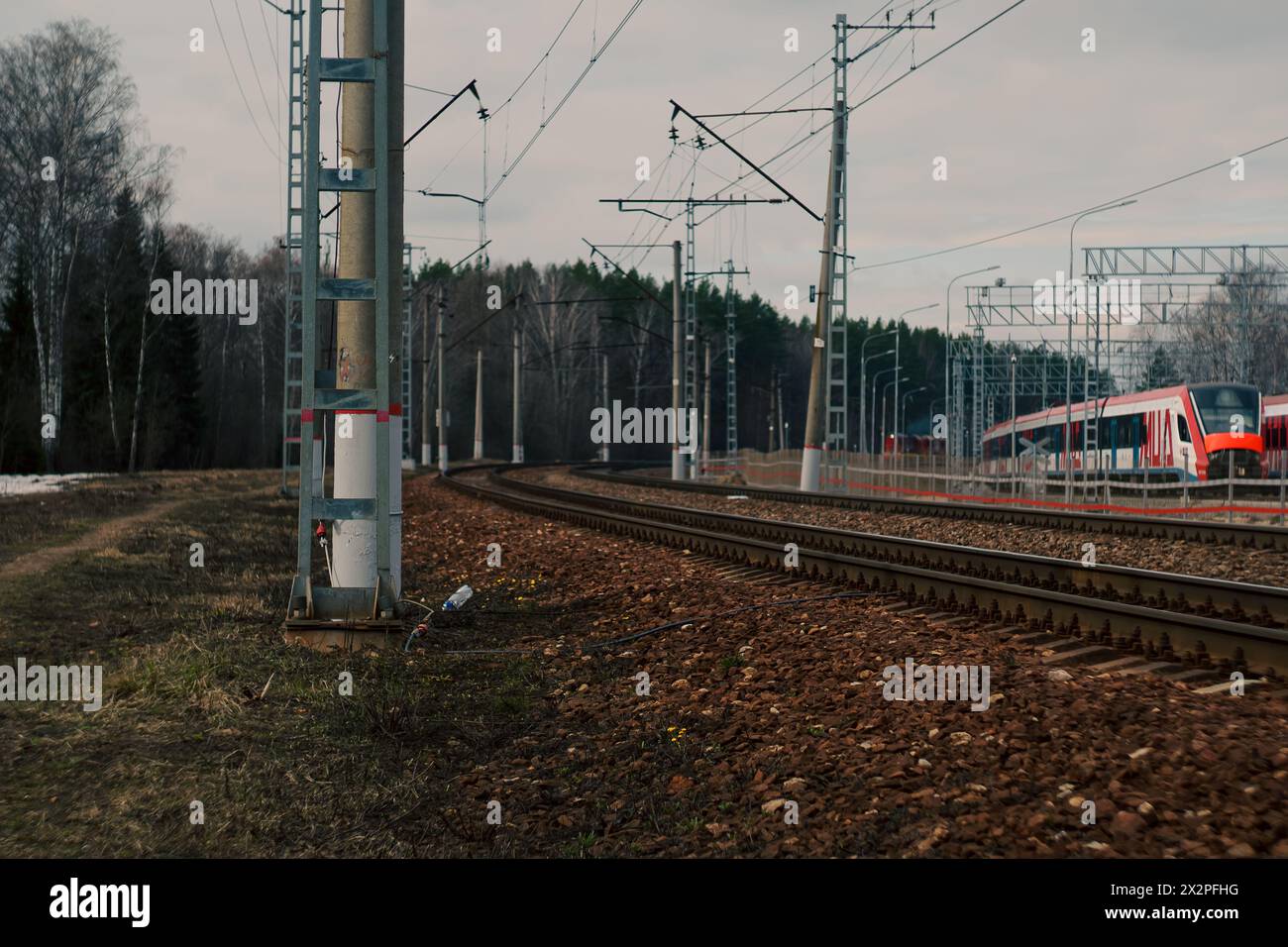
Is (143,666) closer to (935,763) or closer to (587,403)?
(935,763)

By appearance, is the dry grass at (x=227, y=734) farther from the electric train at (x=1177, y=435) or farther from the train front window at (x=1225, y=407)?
the train front window at (x=1225, y=407)

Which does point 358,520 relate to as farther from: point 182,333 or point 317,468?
point 182,333

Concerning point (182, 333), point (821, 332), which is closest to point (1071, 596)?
point (821, 332)

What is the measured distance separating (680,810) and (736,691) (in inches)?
88.7

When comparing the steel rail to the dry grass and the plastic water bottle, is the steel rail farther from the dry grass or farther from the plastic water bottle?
the dry grass

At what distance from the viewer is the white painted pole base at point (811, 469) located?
31.6m

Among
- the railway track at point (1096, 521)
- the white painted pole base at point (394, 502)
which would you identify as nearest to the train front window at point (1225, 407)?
the railway track at point (1096, 521)

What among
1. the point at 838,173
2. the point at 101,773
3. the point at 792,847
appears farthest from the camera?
the point at 838,173

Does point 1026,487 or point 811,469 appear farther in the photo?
point 1026,487

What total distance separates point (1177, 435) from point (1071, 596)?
104 ft

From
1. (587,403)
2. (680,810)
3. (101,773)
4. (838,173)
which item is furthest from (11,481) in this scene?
(587,403)

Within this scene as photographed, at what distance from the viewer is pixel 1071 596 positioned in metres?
9.80

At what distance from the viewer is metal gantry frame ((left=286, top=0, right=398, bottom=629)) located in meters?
9.48
